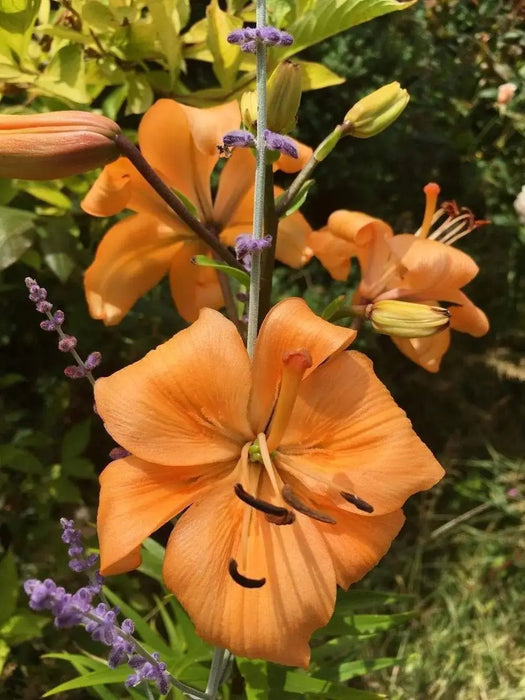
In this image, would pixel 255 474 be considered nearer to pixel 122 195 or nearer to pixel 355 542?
pixel 355 542

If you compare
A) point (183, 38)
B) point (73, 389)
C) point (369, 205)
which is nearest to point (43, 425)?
point (73, 389)

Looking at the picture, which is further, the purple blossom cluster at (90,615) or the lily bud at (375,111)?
the lily bud at (375,111)

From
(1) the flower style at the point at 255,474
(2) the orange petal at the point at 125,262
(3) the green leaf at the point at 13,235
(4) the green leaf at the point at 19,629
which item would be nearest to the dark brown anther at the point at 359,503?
(1) the flower style at the point at 255,474

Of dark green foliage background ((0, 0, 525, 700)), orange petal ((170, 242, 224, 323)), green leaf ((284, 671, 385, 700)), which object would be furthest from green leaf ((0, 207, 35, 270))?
green leaf ((284, 671, 385, 700))

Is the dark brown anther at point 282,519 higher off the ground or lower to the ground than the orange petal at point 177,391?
lower


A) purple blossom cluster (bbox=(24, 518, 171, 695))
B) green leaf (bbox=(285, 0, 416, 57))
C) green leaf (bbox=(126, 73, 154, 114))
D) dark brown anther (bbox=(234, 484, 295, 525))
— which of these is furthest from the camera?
green leaf (bbox=(126, 73, 154, 114))

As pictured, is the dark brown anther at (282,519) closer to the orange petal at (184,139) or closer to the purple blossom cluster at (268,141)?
the purple blossom cluster at (268,141)

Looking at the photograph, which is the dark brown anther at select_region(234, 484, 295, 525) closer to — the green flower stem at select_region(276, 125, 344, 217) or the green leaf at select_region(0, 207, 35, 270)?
the green flower stem at select_region(276, 125, 344, 217)
